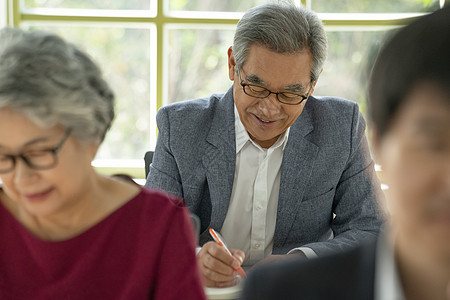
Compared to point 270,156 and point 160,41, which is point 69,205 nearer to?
point 270,156

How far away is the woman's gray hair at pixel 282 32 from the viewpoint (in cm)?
214

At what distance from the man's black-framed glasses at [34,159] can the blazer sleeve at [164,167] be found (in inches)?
41.8

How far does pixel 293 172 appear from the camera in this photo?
2.30 meters

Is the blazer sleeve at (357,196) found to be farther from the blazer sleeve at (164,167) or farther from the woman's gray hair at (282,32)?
the blazer sleeve at (164,167)

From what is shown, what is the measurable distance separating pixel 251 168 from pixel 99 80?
3.67ft

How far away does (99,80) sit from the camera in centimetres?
131

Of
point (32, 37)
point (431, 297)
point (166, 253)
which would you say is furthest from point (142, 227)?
point (431, 297)

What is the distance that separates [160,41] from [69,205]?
2.65m

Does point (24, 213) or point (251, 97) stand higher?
point (251, 97)

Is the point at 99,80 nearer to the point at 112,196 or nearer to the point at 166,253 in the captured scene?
the point at 112,196

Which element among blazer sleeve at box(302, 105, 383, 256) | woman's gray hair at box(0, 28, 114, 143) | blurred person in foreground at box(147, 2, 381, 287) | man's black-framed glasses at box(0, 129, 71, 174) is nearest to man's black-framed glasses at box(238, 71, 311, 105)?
blurred person in foreground at box(147, 2, 381, 287)

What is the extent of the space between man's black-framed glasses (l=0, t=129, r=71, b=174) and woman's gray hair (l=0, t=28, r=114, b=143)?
0.06m

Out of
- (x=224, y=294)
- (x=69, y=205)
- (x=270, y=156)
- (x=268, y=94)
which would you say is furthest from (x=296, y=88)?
(x=69, y=205)

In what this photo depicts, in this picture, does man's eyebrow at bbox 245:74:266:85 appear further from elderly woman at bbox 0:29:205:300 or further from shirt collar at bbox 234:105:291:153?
elderly woman at bbox 0:29:205:300
